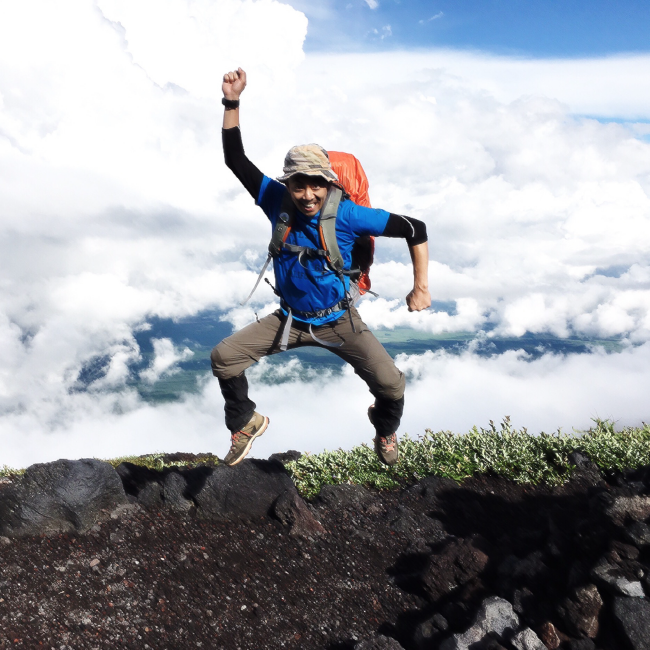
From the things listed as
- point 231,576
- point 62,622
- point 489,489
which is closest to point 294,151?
point 231,576

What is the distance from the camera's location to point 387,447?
730cm

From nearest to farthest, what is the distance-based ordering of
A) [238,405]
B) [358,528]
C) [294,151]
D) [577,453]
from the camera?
[294,151]
[238,405]
[358,528]
[577,453]

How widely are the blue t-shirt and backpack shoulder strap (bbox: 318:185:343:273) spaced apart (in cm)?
8

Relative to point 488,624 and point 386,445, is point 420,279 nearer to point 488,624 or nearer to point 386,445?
point 386,445

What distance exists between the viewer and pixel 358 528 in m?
7.57

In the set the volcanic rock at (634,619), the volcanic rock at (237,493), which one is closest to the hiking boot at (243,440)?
the volcanic rock at (237,493)

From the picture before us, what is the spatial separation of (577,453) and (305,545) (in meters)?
4.93

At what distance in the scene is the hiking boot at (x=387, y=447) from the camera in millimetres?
7274

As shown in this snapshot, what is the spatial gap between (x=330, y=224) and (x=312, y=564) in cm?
401

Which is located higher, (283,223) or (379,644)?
(283,223)

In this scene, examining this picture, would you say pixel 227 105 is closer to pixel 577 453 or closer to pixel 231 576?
pixel 231 576

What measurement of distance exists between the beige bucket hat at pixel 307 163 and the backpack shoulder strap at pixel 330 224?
0.15 m

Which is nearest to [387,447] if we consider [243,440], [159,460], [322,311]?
[243,440]

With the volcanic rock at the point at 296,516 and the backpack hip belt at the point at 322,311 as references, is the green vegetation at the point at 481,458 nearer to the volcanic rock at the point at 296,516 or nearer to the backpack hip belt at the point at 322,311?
the volcanic rock at the point at 296,516
